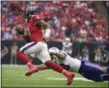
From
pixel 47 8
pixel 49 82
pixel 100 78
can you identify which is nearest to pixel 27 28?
pixel 100 78

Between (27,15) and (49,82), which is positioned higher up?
(27,15)

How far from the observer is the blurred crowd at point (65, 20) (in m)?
22.1

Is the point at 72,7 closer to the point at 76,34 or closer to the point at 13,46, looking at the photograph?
the point at 76,34

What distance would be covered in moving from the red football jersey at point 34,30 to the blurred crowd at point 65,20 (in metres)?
12.3

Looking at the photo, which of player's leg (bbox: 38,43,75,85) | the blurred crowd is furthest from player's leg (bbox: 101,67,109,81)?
the blurred crowd

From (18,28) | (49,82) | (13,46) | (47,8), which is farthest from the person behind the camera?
(47,8)

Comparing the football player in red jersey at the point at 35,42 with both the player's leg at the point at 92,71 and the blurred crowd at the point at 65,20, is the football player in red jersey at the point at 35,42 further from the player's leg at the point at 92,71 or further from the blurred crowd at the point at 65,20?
the blurred crowd at the point at 65,20

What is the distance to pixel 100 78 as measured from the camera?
9.02m

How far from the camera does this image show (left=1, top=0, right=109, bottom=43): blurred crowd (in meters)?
22.1

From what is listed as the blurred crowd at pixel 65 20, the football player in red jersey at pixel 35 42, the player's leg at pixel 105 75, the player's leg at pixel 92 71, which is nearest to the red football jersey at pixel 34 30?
the football player in red jersey at pixel 35 42

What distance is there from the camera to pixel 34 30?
921 cm

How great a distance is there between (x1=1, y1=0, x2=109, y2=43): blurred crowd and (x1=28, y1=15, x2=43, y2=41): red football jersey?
Result: 12.3 m

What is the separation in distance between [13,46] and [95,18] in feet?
14.9

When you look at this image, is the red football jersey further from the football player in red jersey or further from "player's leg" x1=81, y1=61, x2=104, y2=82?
"player's leg" x1=81, y1=61, x2=104, y2=82
